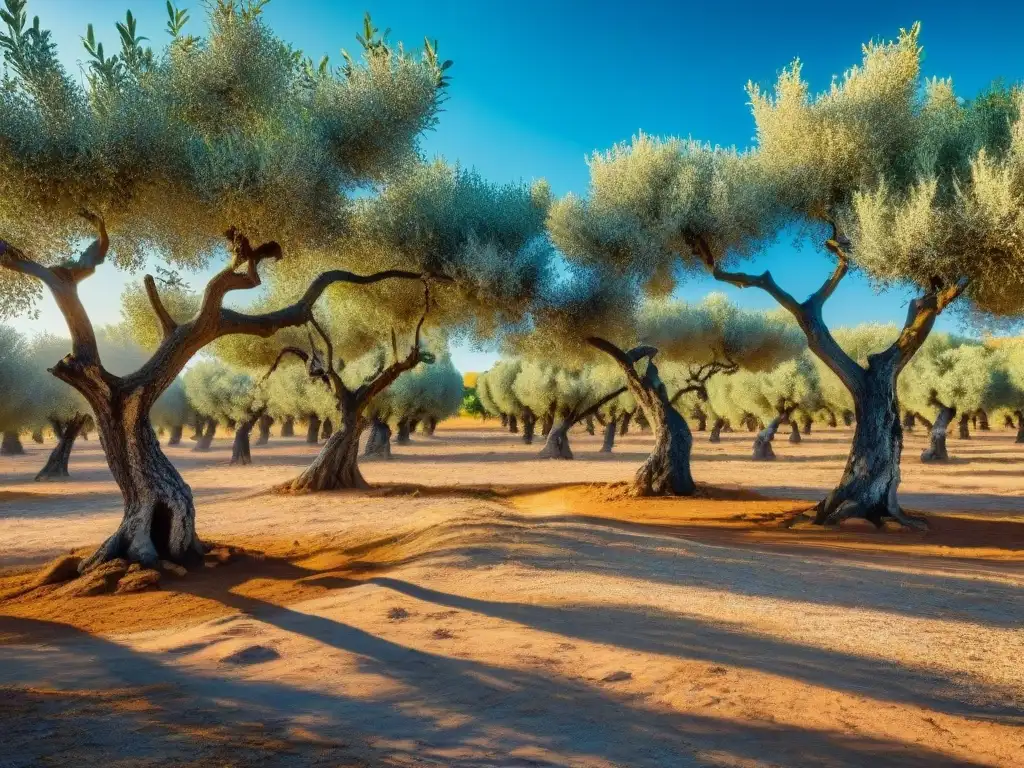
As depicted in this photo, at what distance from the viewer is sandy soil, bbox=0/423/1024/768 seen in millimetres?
4164

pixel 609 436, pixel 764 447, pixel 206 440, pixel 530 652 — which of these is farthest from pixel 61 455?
pixel 764 447

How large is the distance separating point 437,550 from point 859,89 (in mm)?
12653

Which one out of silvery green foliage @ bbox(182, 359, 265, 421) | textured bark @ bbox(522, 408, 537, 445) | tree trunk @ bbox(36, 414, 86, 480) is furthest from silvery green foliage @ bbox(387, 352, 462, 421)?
tree trunk @ bbox(36, 414, 86, 480)

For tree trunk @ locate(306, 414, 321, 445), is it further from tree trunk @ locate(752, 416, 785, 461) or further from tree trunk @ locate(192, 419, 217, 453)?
tree trunk @ locate(752, 416, 785, 461)

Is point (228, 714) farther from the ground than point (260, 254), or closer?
closer

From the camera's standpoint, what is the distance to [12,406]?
2995cm

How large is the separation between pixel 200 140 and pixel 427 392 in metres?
42.9

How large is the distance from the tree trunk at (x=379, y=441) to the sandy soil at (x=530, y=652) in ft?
103

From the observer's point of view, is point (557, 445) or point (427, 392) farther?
point (427, 392)

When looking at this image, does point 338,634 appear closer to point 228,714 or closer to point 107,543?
point 228,714

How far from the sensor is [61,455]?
104ft

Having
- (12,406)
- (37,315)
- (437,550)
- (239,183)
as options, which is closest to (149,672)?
(437,550)

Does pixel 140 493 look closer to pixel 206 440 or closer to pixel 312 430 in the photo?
pixel 312 430

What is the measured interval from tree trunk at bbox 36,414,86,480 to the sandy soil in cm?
2007
